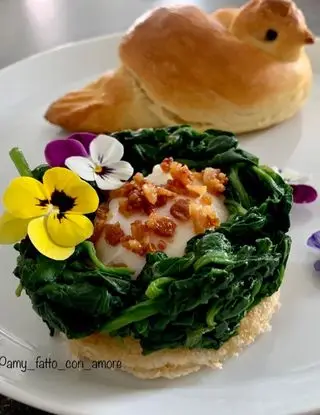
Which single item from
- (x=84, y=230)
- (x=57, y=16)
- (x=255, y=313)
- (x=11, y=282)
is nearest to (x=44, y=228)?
(x=84, y=230)

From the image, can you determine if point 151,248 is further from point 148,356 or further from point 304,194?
point 304,194

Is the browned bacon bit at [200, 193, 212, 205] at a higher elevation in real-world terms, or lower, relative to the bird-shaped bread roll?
higher

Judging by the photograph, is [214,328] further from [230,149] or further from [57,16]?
[57,16]

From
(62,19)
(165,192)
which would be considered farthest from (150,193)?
(62,19)

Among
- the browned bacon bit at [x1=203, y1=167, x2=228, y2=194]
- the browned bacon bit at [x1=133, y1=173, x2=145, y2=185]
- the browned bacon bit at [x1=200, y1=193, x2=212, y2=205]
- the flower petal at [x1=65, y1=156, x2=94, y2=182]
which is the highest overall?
the flower petal at [x1=65, y1=156, x2=94, y2=182]

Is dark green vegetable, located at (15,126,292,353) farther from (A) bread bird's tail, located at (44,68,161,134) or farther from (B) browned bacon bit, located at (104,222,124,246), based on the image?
(A) bread bird's tail, located at (44,68,161,134)

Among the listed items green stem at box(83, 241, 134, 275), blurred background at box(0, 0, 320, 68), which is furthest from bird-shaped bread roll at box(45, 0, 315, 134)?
blurred background at box(0, 0, 320, 68)

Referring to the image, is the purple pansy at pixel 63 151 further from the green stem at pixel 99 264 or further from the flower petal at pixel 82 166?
the green stem at pixel 99 264
